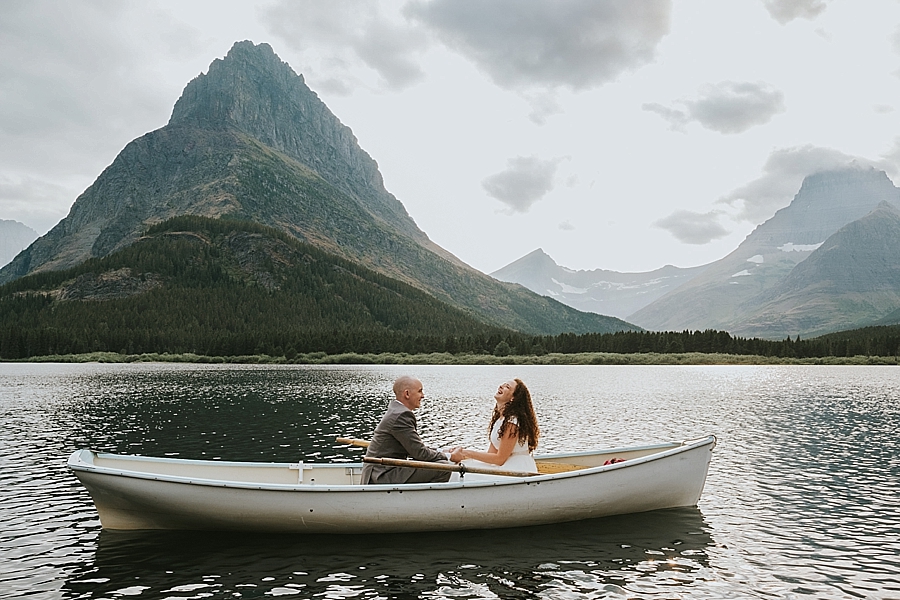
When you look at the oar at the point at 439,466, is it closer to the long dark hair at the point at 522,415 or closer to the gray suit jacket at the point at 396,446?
the gray suit jacket at the point at 396,446

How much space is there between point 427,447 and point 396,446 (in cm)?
86

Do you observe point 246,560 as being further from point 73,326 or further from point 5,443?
point 73,326

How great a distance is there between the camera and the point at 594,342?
7579 inches

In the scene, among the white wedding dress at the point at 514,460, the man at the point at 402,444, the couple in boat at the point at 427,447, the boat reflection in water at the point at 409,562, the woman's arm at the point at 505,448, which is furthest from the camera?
the white wedding dress at the point at 514,460

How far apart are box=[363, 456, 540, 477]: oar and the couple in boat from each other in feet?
0.73

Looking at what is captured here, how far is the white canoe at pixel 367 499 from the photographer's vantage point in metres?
16.5

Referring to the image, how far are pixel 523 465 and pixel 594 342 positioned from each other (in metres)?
180

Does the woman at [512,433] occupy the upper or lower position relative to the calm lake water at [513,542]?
upper

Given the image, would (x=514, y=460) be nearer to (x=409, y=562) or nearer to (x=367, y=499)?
(x=409, y=562)

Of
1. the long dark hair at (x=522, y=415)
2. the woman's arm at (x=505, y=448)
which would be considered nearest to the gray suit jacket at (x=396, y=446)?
the woman's arm at (x=505, y=448)

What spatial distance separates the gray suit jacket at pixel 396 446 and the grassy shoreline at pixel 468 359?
15076cm

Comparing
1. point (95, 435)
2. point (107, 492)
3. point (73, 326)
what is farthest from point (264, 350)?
point (107, 492)

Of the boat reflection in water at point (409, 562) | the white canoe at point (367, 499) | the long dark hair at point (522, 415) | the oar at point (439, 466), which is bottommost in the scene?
the boat reflection in water at point (409, 562)

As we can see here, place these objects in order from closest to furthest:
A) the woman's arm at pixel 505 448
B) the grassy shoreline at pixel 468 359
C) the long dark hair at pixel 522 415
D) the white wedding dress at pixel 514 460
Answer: the long dark hair at pixel 522 415 → the woman's arm at pixel 505 448 → the white wedding dress at pixel 514 460 → the grassy shoreline at pixel 468 359
